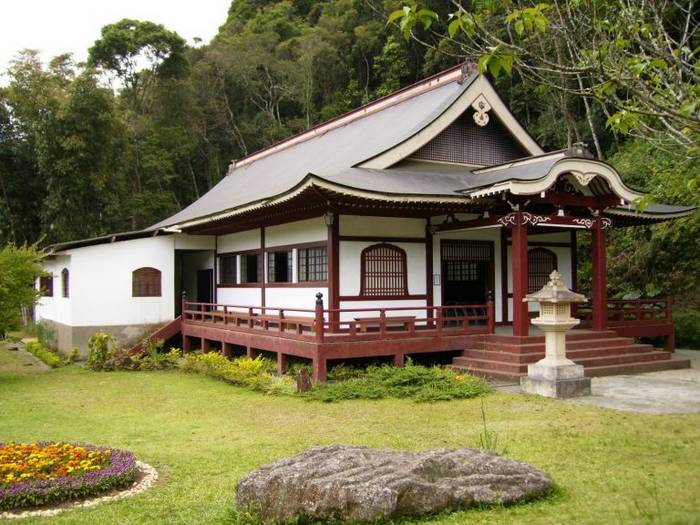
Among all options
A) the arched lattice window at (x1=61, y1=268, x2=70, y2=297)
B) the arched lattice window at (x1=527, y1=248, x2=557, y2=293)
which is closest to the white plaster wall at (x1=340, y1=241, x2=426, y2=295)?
the arched lattice window at (x1=527, y1=248, x2=557, y2=293)

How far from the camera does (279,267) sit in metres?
18.8

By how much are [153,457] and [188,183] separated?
41.6m

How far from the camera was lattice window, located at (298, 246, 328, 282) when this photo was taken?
16.3 m

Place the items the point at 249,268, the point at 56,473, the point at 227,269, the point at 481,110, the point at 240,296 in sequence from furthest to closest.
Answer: the point at 227,269 < the point at 240,296 < the point at 249,268 < the point at 481,110 < the point at 56,473

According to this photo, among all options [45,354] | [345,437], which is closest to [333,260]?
[345,437]

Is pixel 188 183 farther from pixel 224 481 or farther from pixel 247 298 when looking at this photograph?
pixel 224 481

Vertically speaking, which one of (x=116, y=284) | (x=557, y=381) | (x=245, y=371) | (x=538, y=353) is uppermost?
(x=116, y=284)

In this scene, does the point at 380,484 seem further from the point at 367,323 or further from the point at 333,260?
the point at 333,260

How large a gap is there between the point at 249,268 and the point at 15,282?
6650 millimetres

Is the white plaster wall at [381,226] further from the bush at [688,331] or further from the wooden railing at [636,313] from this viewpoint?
the bush at [688,331]

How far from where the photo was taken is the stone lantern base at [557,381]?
12.0 m

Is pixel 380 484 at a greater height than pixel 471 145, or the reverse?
pixel 471 145

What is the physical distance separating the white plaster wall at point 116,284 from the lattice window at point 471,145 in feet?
31.1

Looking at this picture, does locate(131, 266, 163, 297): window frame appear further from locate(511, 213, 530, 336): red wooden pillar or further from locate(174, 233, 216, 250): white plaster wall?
locate(511, 213, 530, 336): red wooden pillar
